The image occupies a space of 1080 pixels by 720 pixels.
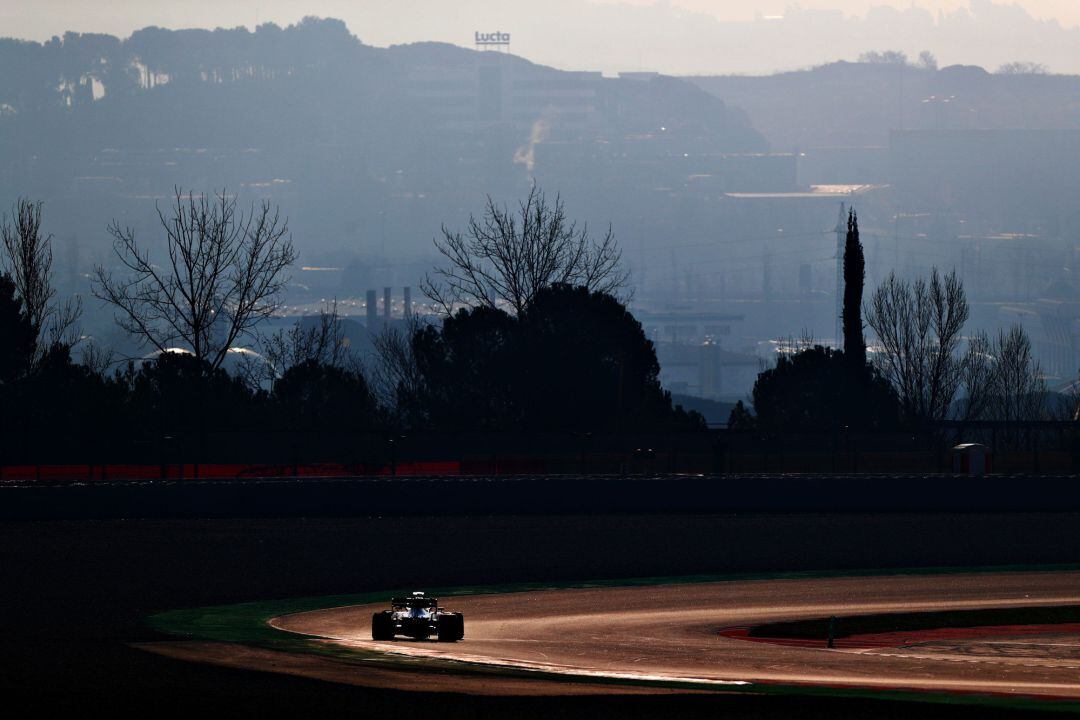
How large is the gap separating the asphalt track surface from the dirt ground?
1316mm

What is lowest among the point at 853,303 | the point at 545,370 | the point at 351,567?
the point at 351,567

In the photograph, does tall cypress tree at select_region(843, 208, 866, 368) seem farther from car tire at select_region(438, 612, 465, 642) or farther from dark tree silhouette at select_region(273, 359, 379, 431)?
car tire at select_region(438, 612, 465, 642)

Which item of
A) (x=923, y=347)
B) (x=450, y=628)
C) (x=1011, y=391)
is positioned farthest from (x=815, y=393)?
(x=1011, y=391)

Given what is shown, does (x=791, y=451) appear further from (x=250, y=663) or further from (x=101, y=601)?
(x=250, y=663)

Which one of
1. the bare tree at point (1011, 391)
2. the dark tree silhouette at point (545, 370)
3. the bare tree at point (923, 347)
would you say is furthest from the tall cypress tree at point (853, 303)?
the bare tree at point (1011, 391)

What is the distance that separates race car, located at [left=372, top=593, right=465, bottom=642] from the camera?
17953 millimetres

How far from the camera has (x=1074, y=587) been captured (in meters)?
25.2

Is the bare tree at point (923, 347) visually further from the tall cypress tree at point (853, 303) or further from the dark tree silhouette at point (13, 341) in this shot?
the dark tree silhouette at point (13, 341)

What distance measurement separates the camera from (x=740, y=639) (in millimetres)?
19078

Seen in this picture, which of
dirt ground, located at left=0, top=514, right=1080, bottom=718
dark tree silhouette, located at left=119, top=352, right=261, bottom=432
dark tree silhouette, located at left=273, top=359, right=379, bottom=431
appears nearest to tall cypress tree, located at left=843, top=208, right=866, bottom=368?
dark tree silhouette, located at left=273, top=359, right=379, bottom=431

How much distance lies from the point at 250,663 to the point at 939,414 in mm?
84727

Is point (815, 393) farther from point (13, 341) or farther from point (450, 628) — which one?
point (450, 628)

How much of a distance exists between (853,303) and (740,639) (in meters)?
58.2

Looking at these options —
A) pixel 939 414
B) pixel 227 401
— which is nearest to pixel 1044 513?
pixel 227 401
